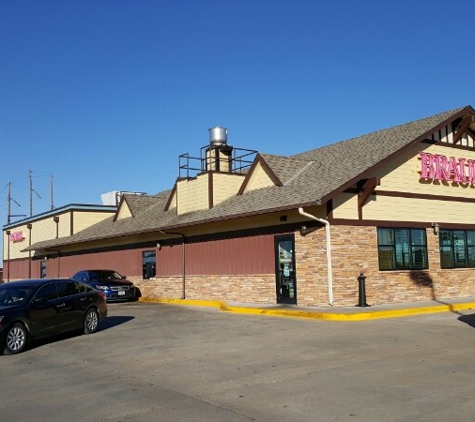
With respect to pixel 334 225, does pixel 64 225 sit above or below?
above

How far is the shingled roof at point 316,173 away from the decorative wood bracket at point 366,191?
0.34m

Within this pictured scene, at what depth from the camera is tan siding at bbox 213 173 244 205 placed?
25.0m

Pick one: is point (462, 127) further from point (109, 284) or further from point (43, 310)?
point (43, 310)

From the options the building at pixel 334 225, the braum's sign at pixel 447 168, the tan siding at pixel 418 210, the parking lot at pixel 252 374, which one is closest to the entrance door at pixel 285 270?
the building at pixel 334 225

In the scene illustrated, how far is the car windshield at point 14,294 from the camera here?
498 inches

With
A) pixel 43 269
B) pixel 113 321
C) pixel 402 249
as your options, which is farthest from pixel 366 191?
pixel 43 269

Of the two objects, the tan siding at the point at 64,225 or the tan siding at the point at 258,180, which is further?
the tan siding at the point at 64,225

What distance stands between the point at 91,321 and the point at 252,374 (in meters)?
7.25

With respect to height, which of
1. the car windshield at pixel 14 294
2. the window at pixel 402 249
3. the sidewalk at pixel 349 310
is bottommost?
the sidewalk at pixel 349 310

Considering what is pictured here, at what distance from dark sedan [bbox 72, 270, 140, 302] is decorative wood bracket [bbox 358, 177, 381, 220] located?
11.8m

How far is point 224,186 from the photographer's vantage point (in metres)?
25.3

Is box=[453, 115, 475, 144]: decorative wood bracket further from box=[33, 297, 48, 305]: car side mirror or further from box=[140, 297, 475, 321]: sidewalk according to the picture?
box=[33, 297, 48, 305]: car side mirror

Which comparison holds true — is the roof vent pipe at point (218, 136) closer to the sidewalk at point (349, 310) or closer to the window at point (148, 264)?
the window at point (148, 264)

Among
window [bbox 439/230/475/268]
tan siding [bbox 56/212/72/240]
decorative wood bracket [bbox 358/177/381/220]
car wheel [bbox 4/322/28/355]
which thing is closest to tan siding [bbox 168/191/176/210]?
tan siding [bbox 56/212/72/240]
